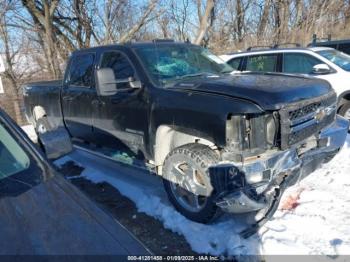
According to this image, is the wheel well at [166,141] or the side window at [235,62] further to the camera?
the side window at [235,62]

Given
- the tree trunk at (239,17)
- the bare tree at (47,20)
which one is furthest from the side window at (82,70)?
the tree trunk at (239,17)

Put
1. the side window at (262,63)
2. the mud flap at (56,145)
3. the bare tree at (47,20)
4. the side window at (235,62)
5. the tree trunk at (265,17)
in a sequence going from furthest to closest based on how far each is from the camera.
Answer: the tree trunk at (265,17) → the bare tree at (47,20) → the side window at (235,62) → the side window at (262,63) → the mud flap at (56,145)

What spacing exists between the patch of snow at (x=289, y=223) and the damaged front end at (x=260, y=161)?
201 mm

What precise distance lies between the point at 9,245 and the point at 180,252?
2105mm

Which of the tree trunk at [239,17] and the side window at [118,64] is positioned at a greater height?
the tree trunk at [239,17]

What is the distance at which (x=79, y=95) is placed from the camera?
5402mm

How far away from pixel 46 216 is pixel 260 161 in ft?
6.56

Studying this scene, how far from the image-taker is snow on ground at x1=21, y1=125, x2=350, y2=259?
319cm

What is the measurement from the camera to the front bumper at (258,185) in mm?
3154

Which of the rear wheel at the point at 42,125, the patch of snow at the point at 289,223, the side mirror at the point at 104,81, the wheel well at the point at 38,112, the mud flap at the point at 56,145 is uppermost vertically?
the side mirror at the point at 104,81

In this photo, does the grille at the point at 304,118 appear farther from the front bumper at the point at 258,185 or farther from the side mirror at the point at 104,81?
the side mirror at the point at 104,81

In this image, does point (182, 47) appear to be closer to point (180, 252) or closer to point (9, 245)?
point (180, 252)

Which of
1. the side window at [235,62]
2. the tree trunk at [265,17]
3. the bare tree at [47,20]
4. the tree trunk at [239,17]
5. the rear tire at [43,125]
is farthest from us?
the tree trunk at [239,17]

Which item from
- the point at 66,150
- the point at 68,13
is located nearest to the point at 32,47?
the point at 68,13
